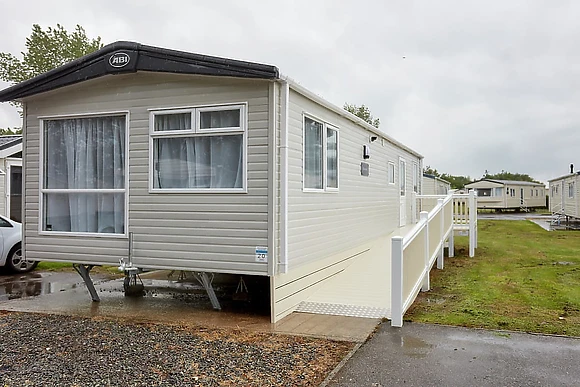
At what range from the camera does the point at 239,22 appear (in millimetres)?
19234

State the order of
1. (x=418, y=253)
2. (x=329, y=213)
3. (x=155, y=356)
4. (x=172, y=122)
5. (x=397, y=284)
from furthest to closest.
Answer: (x=329, y=213) < (x=418, y=253) < (x=172, y=122) < (x=397, y=284) < (x=155, y=356)

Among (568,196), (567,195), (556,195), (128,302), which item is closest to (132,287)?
(128,302)

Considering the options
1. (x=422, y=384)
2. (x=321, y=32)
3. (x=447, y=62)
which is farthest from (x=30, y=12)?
(x=422, y=384)

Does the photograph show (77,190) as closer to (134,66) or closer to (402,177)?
(134,66)

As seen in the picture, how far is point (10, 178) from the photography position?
516 inches

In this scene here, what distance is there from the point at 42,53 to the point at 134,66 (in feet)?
82.5

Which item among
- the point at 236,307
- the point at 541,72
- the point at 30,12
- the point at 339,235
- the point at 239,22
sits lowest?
the point at 236,307

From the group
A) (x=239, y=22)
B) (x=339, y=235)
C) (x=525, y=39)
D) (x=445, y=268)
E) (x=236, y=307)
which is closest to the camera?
(x=236, y=307)

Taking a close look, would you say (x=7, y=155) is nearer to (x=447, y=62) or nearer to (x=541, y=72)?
(x=447, y=62)

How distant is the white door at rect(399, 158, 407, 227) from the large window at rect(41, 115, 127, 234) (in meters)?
9.04

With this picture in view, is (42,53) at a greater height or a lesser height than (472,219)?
greater

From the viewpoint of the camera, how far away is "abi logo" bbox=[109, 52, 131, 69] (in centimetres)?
637

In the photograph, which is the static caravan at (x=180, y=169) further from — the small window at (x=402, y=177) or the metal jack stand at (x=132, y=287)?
the small window at (x=402, y=177)

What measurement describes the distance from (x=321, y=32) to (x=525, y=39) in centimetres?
805
